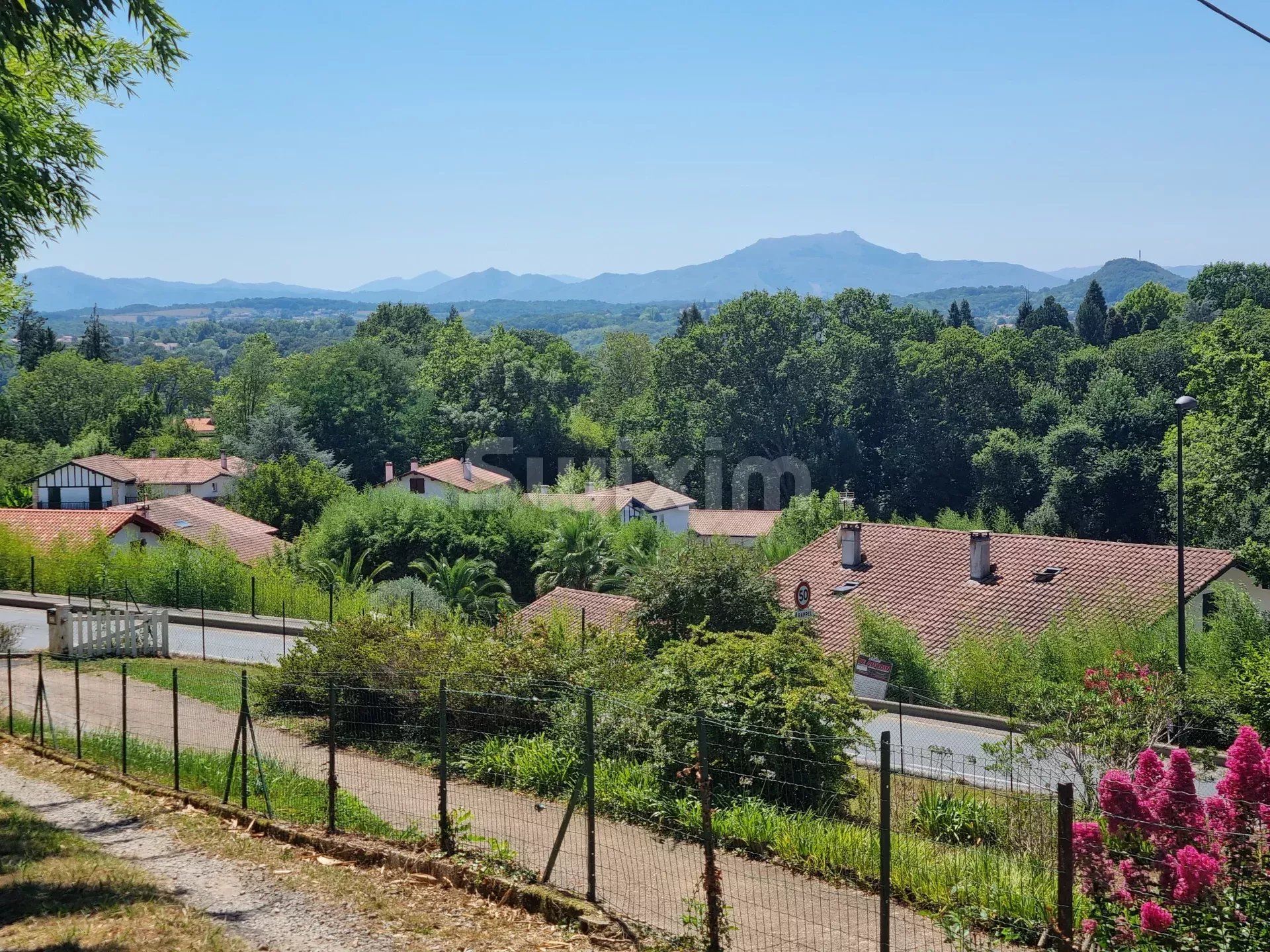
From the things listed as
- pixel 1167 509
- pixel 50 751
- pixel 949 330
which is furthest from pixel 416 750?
pixel 949 330

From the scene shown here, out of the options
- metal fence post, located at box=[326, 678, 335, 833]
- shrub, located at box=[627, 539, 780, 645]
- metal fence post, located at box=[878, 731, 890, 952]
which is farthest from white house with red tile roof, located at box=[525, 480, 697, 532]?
metal fence post, located at box=[878, 731, 890, 952]

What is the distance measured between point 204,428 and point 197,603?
9743cm

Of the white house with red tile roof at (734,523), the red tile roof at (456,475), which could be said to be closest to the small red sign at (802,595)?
the white house with red tile roof at (734,523)

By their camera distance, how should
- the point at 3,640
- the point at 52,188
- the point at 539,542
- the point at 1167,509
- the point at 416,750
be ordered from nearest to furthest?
the point at 416,750
the point at 52,188
the point at 3,640
the point at 539,542
the point at 1167,509

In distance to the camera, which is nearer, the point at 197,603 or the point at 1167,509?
the point at 197,603

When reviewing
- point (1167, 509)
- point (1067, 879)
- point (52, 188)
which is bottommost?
point (1167, 509)

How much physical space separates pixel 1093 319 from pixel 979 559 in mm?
108547

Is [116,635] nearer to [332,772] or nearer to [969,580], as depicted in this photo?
[332,772]

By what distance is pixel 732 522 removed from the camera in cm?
7700

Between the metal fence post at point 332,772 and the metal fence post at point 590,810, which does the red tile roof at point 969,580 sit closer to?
the metal fence post at point 332,772

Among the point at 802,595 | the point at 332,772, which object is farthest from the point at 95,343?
the point at 332,772

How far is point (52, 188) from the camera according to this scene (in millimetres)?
16891

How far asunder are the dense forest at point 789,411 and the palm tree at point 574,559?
120 feet

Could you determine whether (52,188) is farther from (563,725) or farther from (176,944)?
(176,944)
